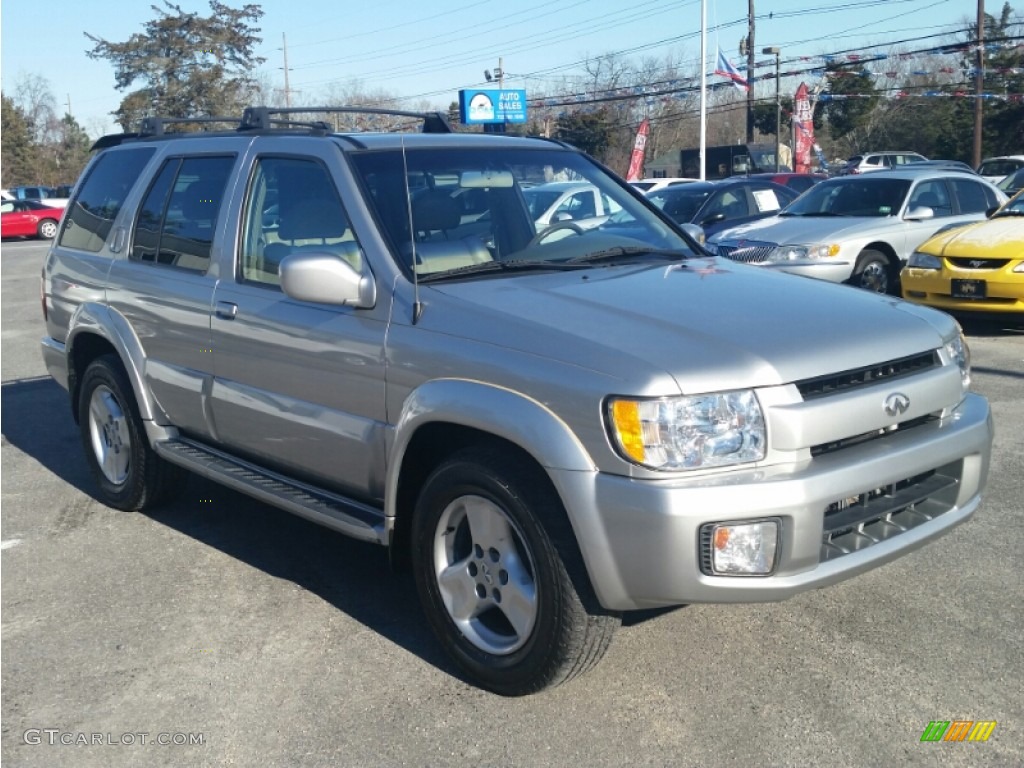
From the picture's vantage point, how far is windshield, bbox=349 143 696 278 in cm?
412

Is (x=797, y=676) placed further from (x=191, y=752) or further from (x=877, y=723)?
(x=191, y=752)

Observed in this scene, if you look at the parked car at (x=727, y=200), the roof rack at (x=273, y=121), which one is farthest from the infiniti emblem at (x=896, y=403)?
the parked car at (x=727, y=200)

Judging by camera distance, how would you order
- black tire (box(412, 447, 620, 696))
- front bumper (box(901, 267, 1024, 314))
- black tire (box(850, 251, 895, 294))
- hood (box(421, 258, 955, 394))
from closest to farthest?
hood (box(421, 258, 955, 394)) < black tire (box(412, 447, 620, 696)) < front bumper (box(901, 267, 1024, 314)) < black tire (box(850, 251, 895, 294))

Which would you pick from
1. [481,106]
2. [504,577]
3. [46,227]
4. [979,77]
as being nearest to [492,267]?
[504,577]

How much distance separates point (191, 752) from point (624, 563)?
1496 millimetres

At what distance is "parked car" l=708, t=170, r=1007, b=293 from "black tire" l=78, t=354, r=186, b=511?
663 cm

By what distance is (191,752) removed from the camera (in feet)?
11.1

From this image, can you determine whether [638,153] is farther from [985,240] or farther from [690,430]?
[690,430]

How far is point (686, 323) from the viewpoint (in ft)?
11.4

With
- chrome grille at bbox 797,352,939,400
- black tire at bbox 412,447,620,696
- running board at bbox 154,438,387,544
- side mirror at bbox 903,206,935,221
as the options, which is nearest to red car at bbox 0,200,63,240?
side mirror at bbox 903,206,935,221

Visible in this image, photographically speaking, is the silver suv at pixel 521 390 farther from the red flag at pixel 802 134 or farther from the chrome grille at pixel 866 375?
the red flag at pixel 802 134

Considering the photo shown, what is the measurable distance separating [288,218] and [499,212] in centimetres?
90

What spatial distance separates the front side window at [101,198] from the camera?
5789mm

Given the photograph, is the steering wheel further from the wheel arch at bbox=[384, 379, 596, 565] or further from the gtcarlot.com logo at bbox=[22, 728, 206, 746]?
the gtcarlot.com logo at bbox=[22, 728, 206, 746]
